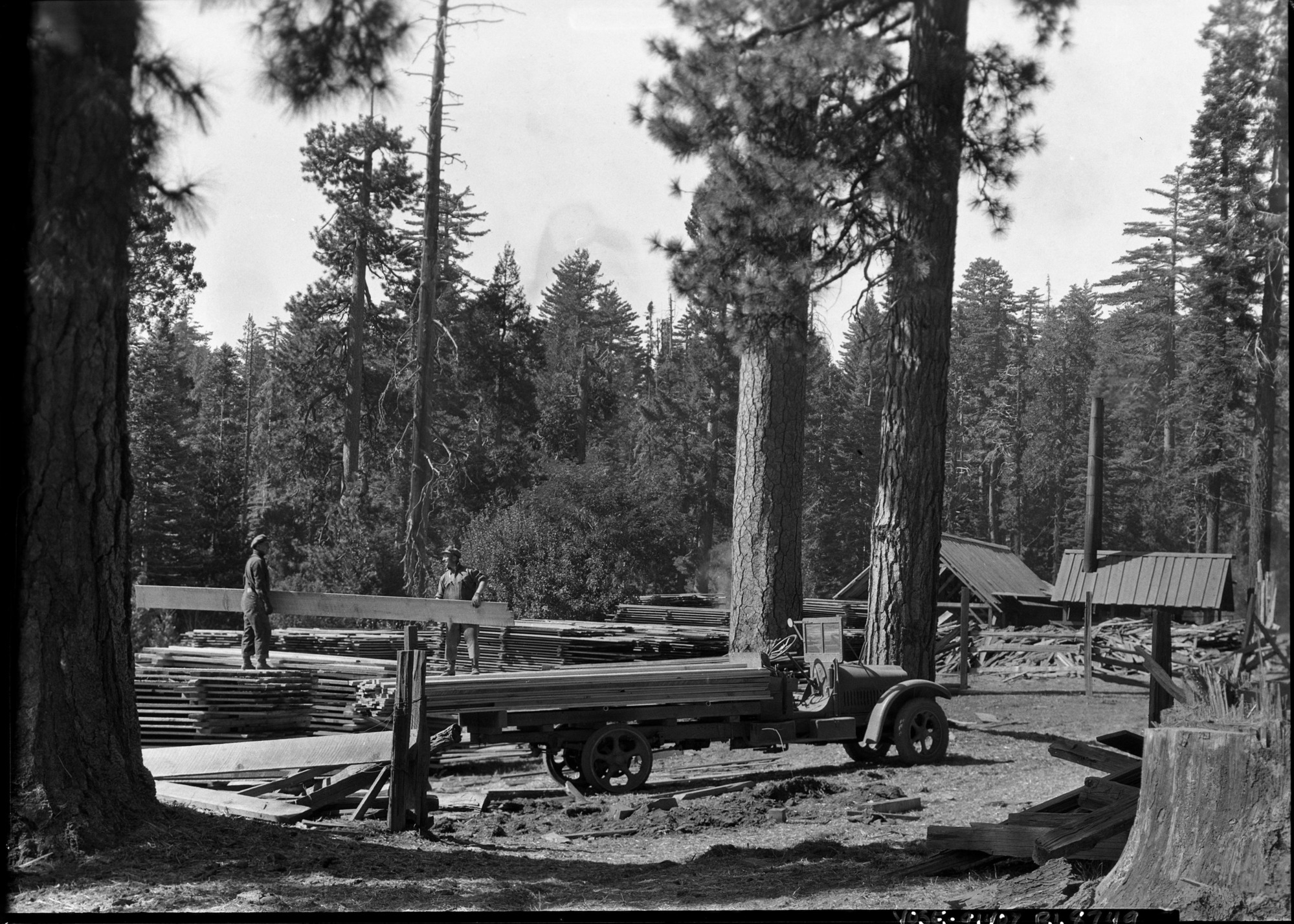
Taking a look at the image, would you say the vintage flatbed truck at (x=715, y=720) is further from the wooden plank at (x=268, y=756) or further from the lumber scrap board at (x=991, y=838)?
the lumber scrap board at (x=991, y=838)

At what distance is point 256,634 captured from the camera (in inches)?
556

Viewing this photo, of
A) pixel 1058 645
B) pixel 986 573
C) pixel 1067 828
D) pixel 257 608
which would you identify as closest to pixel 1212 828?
pixel 1067 828

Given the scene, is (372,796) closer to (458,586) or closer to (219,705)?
(219,705)

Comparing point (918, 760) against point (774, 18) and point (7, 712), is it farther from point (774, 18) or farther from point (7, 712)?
point (7, 712)

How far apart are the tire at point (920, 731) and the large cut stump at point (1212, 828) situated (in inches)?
241

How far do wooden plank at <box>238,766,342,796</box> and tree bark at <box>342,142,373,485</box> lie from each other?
36.9 feet

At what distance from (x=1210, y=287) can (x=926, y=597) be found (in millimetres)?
6836

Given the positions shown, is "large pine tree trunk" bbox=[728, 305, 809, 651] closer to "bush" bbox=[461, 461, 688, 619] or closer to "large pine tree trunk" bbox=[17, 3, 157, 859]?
"bush" bbox=[461, 461, 688, 619]

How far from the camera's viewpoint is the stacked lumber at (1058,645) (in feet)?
80.3

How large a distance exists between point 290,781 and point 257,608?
12.9 ft

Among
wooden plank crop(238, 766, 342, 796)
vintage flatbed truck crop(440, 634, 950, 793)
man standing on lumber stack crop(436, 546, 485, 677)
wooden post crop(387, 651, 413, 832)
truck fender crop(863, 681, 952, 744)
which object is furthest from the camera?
man standing on lumber stack crop(436, 546, 485, 677)

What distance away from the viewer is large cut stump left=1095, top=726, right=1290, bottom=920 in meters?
4.76

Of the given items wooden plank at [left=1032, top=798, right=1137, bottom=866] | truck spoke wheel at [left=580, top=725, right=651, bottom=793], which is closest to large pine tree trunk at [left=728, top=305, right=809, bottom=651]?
truck spoke wheel at [left=580, top=725, right=651, bottom=793]

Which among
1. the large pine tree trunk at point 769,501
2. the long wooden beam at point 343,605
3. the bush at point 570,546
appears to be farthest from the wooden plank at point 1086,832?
the bush at point 570,546
